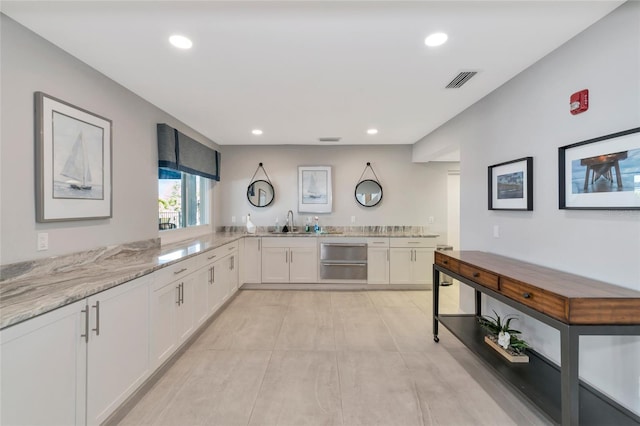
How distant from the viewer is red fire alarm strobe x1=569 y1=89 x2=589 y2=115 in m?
1.85

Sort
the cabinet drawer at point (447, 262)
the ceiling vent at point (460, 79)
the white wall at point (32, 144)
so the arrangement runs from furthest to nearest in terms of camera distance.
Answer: the cabinet drawer at point (447, 262) < the ceiling vent at point (460, 79) < the white wall at point (32, 144)

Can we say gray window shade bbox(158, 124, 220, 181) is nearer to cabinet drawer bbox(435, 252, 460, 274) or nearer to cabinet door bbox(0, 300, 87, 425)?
cabinet door bbox(0, 300, 87, 425)

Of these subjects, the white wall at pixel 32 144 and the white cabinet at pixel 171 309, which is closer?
the white wall at pixel 32 144

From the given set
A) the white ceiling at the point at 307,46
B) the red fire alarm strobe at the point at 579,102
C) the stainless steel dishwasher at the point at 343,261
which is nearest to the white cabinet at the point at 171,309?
the white ceiling at the point at 307,46

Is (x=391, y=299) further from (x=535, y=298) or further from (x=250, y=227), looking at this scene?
(x=535, y=298)

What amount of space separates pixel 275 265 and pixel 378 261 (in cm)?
171

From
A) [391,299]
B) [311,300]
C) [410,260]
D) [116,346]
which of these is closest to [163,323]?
[116,346]

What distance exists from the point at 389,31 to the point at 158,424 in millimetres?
2892

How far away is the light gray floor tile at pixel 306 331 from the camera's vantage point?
2.89 m

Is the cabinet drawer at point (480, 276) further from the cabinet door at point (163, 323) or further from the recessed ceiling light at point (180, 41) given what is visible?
the recessed ceiling light at point (180, 41)

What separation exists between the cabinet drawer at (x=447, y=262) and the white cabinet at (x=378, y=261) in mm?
1821

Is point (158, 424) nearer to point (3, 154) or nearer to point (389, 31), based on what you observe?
point (3, 154)

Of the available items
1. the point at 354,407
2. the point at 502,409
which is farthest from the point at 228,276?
the point at 502,409

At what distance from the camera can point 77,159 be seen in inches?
82.9
